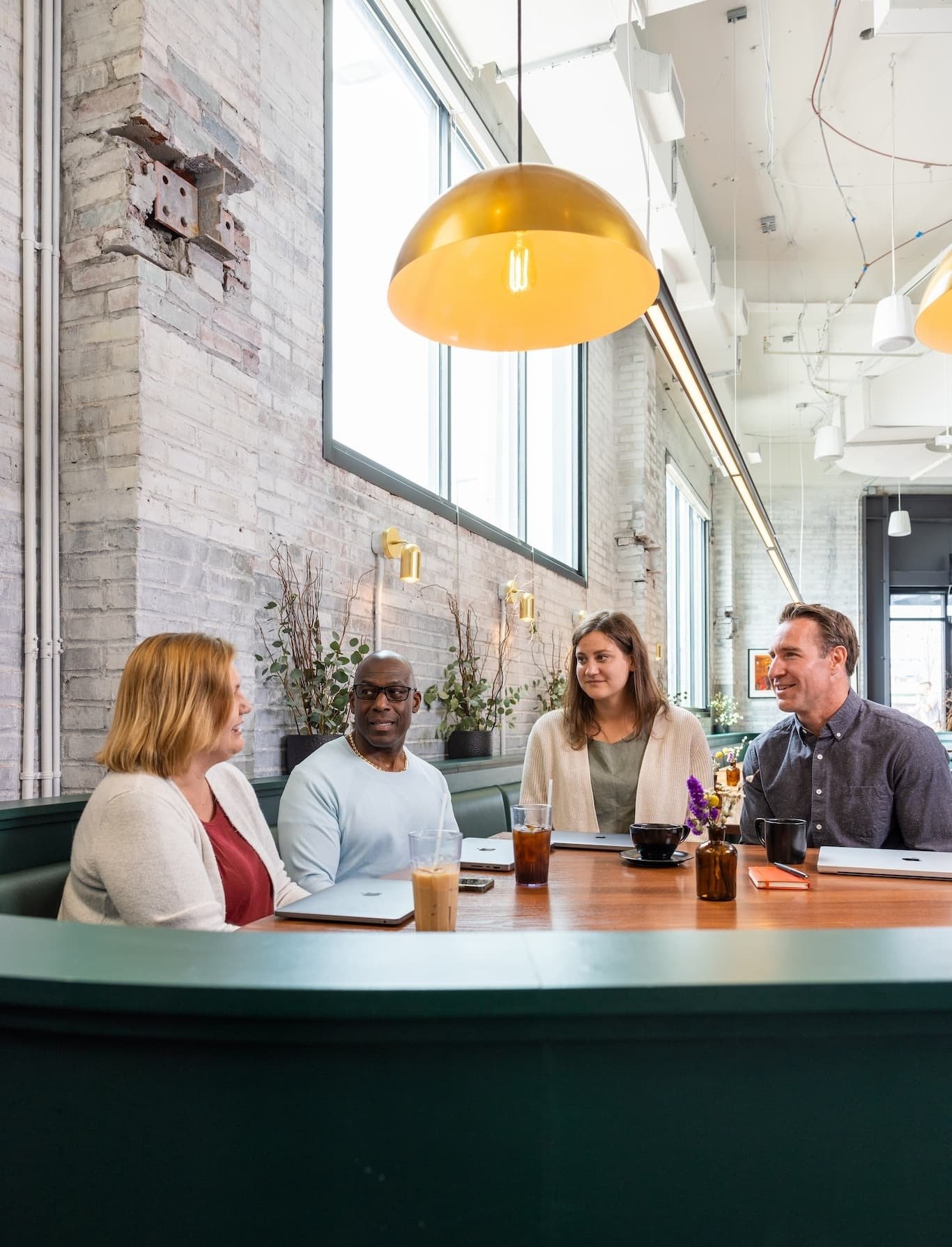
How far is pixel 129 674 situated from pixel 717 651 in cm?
1349

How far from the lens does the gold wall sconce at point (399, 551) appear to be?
4414mm

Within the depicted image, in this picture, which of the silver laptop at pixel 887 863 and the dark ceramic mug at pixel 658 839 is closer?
the silver laptop at pixel 887 863

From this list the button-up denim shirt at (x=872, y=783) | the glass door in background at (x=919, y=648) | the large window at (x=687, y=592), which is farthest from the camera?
the glass door in background at (x=919, y=648)

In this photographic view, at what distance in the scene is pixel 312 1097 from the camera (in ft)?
2.62

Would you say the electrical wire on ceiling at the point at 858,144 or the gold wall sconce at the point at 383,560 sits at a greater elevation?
the electrical wire on ceiling at the point at 858,144

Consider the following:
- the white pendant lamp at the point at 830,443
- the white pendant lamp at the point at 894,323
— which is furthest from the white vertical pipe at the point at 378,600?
the white pendant lamp at the point at 830,443

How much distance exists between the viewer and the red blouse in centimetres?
199

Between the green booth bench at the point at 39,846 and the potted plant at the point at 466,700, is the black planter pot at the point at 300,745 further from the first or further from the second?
the potted plant at the point at 466,700

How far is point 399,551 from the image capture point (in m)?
4.47

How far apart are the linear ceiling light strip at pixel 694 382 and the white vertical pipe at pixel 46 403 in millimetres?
1722

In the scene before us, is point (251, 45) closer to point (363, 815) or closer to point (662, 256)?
point (363, 815)

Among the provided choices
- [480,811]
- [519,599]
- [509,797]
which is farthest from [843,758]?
[519,599]

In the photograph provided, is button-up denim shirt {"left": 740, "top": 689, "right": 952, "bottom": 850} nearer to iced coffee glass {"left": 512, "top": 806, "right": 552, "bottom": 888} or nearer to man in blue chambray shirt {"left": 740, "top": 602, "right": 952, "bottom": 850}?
man in blue chambray shirt {"left": 740, "top": 602, "right": 952, "bottom": 850}

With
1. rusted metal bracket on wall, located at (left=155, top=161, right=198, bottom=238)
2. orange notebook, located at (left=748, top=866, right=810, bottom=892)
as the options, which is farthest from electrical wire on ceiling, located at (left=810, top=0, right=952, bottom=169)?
orange notebook, located at (left=748, top=866, right=810, bottom=892)
